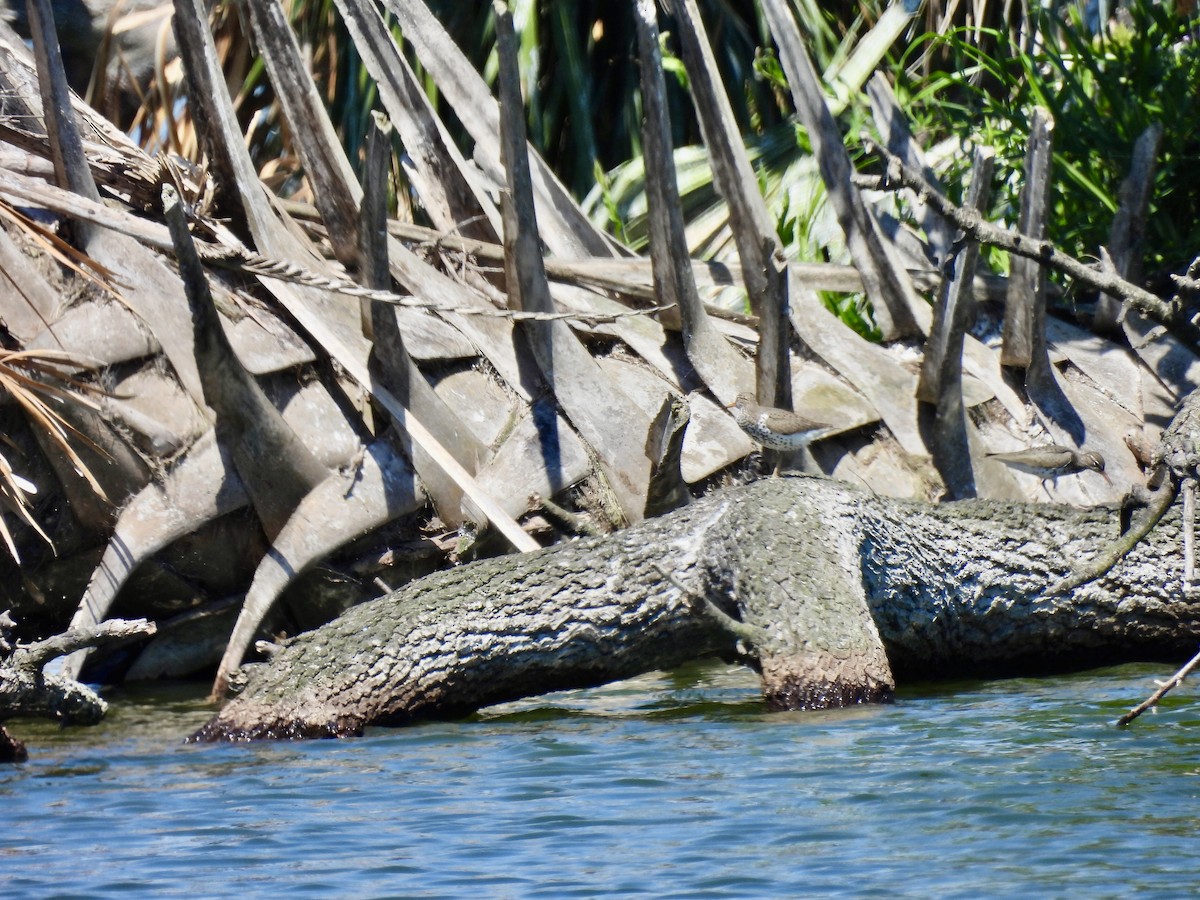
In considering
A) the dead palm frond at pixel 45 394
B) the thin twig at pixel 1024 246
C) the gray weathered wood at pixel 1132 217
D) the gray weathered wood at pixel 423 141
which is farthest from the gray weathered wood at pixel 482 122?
the gray weathered wood at pixel 1132 217

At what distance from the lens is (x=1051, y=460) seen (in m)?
6.56

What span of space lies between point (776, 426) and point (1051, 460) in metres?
1.31

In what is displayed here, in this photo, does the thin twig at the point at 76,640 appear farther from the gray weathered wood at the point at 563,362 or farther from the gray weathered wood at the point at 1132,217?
the gray weathered wood at the point at 1132,217

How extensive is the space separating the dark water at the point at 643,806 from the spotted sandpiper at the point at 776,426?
4.15ft

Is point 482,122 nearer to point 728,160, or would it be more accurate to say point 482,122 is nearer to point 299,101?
point 299,101

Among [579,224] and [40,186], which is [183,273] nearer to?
[40,186]

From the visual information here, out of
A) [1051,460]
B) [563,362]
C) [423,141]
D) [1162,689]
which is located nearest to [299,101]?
[423,141]

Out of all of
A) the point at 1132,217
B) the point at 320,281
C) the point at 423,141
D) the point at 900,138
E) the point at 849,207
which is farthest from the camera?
the point at 900,138

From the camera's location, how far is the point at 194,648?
6.01 meters

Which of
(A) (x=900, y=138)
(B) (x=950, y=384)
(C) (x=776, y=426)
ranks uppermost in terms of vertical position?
(A) (x=900, y=138)

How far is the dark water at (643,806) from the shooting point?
133 inches

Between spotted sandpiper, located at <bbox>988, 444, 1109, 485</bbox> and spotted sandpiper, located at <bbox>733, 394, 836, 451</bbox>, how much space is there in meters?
0.88

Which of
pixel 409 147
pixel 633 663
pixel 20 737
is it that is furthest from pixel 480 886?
Result: pixel 409 147

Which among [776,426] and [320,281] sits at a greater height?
[320,281]
